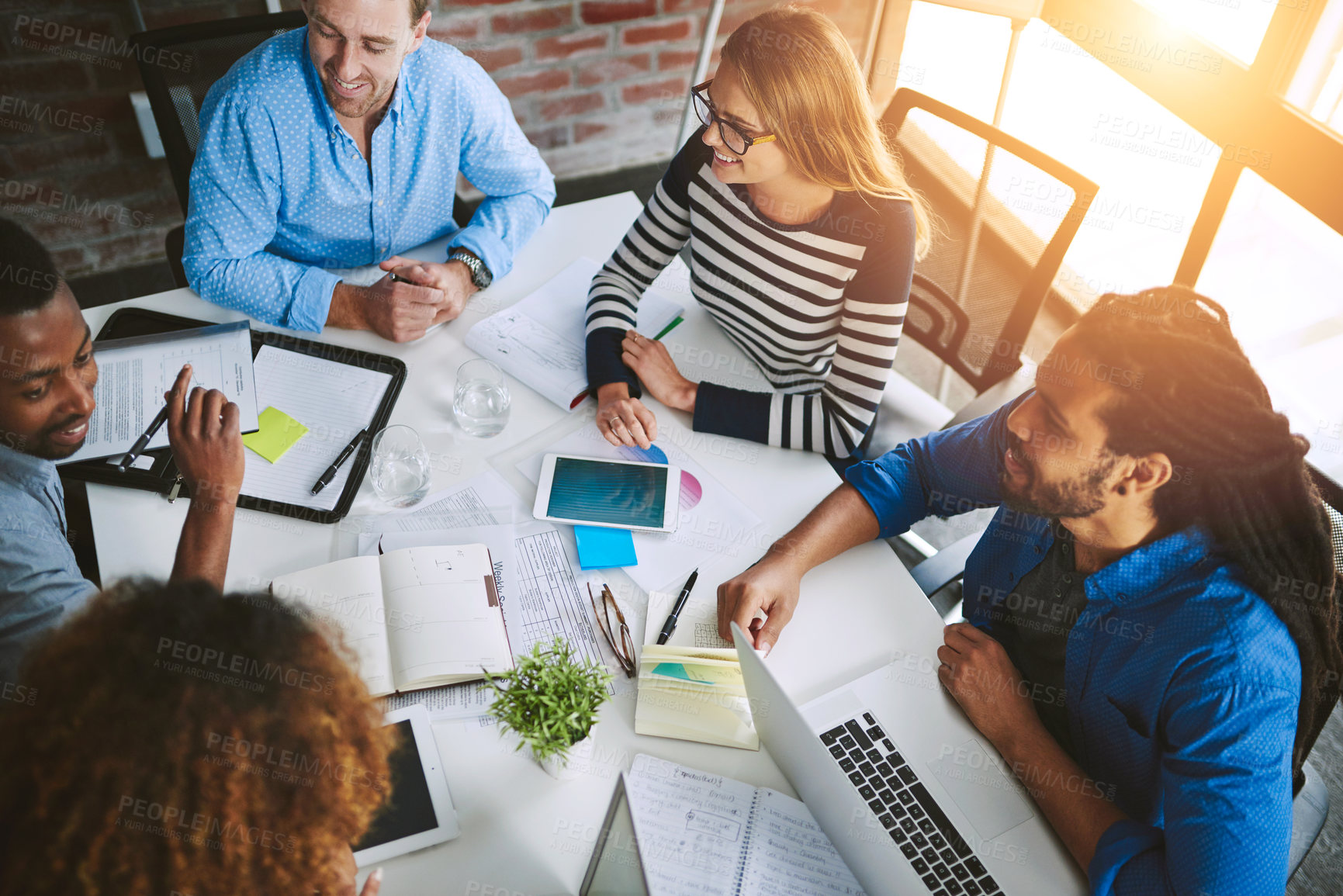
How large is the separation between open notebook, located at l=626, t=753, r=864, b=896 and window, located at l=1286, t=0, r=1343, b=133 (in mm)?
2114

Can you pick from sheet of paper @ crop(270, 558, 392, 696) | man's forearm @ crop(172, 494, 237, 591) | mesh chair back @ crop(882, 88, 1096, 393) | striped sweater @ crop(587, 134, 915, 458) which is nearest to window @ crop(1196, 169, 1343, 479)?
mesh chair back @ crop(882, 88, 1096, 393)

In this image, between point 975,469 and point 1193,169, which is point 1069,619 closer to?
point 975,469

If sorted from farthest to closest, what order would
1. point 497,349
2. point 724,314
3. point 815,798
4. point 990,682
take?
point 724,314 → point 497,349 → point 990,682 → point 815,798

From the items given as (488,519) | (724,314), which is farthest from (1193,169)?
(488,519)

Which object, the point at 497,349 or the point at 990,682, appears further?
the point at 497,349

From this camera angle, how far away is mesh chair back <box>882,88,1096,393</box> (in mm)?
1693

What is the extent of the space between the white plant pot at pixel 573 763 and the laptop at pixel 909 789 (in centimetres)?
23

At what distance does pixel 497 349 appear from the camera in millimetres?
1720

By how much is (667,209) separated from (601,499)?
668 mm

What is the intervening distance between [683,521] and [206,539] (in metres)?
0.74

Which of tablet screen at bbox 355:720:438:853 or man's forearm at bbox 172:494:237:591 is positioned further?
man's forearm at bbox 172:494:237:591

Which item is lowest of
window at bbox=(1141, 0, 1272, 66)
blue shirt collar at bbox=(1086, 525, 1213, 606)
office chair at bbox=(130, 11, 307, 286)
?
blue shirt collar at bbox=(1086, 525, 1213, 606)

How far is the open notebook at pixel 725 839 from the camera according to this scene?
44.0 inches

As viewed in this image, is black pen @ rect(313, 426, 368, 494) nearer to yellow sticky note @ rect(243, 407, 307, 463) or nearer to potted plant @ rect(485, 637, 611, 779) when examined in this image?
yellow sticky note @ rect(243, 407, 307, 463)
